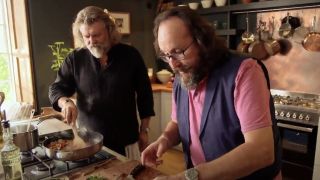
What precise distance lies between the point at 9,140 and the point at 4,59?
2.64 m

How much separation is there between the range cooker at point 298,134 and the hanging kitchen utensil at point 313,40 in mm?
504

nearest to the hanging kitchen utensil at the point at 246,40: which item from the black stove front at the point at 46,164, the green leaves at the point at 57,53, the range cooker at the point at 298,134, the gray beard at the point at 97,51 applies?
the range cooker at the point at 298,134

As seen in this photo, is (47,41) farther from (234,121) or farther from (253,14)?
(234,121)

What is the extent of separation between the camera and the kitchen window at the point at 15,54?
3088mm

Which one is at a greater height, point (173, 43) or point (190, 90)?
point (173, 43)

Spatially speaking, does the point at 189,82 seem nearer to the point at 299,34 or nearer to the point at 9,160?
the point at 9,160

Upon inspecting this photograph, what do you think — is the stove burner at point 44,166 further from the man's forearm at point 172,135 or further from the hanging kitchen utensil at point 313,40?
the hanging kitchen utensil at point 313,40

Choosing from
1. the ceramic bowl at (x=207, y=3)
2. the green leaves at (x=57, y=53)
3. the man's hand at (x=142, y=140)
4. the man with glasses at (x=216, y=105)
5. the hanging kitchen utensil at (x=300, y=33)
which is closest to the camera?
the man with glasses at (x=216, y=105)

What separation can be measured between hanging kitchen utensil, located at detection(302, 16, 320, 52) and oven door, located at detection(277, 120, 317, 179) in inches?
30.3

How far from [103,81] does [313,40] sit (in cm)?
201

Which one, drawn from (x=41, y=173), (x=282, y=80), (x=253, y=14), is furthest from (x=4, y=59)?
(x=282, y=80)

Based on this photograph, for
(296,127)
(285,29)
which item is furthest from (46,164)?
(285,29)

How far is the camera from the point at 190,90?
118 centimetres

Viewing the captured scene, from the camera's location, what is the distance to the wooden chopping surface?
45.4 inches
